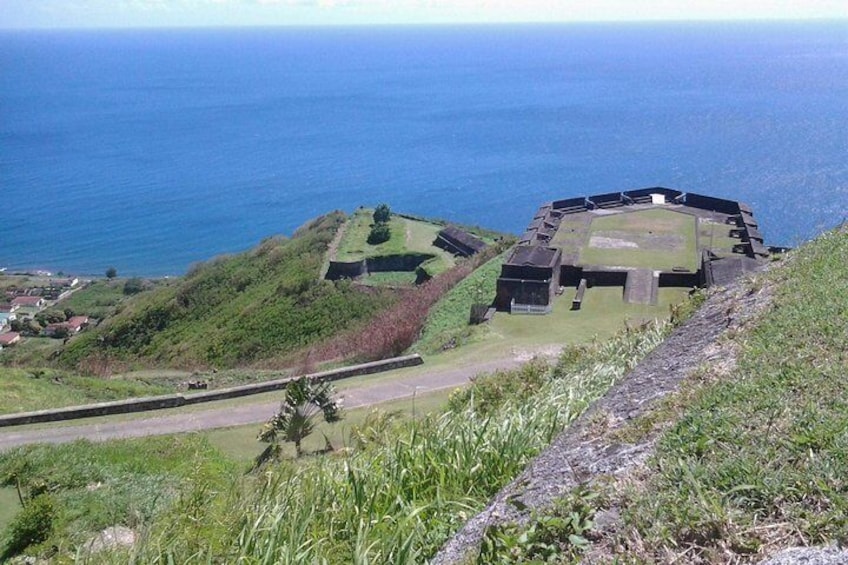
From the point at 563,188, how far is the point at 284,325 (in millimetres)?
38360

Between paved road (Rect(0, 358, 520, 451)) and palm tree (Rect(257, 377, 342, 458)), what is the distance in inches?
61.1

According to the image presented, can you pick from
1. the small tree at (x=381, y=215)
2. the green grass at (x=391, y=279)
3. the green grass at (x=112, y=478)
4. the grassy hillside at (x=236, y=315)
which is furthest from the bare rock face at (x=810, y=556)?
the small tree at (x=381, y=215)

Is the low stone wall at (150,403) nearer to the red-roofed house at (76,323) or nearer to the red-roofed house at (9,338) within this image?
the red-roofed house at (9,338)

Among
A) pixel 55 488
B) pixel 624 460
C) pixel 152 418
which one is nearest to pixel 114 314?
pixel 152 418

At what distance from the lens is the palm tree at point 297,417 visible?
10586 millimetres

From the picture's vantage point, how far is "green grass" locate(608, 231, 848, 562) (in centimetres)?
377

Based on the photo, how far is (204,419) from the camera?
42.7 ft

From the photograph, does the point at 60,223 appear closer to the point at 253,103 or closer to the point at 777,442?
the point at 253,103

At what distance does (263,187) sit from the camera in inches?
2697

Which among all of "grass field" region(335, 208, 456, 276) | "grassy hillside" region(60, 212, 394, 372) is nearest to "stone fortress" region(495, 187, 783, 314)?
"grass field" region(335, 208, 456, 276)

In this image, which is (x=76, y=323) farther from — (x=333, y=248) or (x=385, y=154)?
(x=385, y=154)

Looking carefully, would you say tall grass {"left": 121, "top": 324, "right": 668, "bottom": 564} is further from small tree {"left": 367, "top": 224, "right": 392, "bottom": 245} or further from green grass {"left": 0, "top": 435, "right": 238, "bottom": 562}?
small tree {"left": 367, "top": 224, "right": 392, "bottom": 245}

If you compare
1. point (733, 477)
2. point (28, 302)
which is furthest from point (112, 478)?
point (28, 302)

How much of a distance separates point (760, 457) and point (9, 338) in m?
39.8
